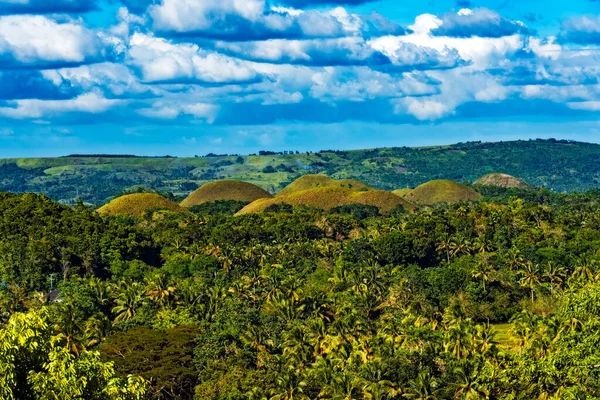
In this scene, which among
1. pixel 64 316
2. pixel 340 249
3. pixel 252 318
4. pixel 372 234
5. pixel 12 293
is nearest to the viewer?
pixel 64 316

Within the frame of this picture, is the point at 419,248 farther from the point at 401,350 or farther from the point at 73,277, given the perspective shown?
the point at 401,350

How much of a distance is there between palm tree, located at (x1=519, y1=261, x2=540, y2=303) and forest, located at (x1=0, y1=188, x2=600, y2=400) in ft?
1.08

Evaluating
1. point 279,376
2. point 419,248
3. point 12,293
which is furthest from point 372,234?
point 279,376

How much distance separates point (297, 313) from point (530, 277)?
1884 inches

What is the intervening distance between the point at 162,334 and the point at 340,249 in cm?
7704

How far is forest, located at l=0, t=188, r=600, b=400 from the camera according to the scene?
42.5m

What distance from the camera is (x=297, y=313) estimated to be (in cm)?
11475

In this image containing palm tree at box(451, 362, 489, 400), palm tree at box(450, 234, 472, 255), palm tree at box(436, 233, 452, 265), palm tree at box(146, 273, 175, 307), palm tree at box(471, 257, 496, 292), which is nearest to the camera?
palm tree at box(451, 362, 489, 400)

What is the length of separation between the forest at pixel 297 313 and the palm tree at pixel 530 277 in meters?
0.33

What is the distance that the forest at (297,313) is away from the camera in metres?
42.5

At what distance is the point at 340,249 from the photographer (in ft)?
574

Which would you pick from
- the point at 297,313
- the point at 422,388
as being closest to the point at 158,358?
the point at 297,313

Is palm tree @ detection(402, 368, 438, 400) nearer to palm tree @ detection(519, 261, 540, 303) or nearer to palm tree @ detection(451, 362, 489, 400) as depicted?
palm tree @ detection(451, 362, 489, 400)

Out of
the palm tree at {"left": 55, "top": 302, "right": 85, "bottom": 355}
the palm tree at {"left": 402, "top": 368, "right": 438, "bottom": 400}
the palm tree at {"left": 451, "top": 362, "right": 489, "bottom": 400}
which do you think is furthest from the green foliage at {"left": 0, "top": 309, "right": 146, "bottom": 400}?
the palm tree at {"left": 55, "top": 302, "right": 85, "bottom": 355}
